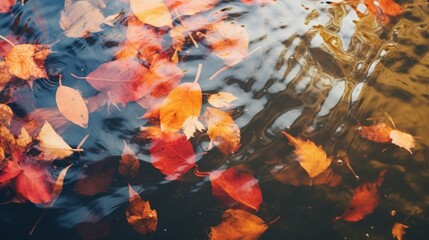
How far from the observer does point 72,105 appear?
1.34m

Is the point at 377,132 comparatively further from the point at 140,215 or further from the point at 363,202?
the point at 140,215

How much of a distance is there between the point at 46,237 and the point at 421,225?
1.52 metres

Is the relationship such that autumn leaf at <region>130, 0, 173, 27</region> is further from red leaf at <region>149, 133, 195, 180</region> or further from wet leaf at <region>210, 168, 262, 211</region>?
wet leaf at <region>210, 168, 262, 211</region>

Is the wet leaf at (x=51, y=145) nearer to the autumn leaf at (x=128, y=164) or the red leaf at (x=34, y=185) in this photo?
the red leaf at (x=34, y=185)

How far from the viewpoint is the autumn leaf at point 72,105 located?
1309 millimetres

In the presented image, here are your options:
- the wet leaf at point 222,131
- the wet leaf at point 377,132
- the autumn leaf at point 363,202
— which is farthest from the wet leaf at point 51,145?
the wet leaf at point 377,132

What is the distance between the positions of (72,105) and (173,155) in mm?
521

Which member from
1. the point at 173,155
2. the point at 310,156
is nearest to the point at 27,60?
the point at 173,155

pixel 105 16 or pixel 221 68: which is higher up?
pixel 105 16

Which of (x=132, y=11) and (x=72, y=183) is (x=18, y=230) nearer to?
(x=72, y=183)

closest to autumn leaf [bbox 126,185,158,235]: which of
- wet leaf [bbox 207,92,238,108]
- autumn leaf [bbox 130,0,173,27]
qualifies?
wet leaf [bbox 207,92,238,108]

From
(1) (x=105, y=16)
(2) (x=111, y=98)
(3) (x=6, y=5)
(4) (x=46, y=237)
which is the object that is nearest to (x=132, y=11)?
(1) (x=105, y=16)

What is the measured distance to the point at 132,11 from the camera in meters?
1.56

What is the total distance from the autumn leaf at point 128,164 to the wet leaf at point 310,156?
67 centimetres
